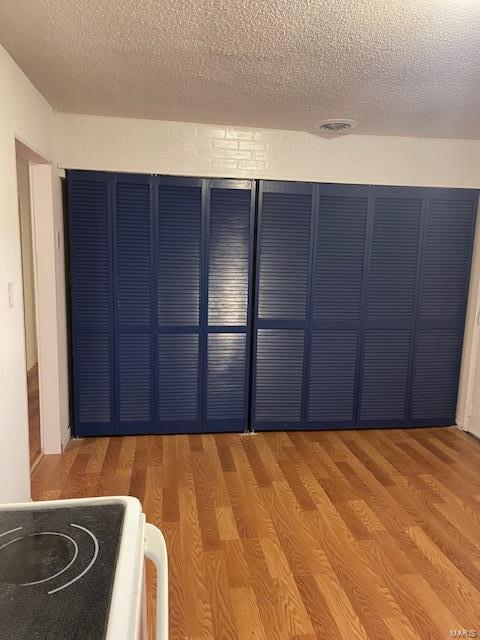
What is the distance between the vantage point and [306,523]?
2357 millimetres

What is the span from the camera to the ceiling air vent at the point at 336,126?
2.89 metres

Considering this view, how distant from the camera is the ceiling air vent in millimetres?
2891

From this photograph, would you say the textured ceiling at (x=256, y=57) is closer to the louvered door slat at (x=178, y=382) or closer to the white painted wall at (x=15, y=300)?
the white painted wall at (x=15, y=300)

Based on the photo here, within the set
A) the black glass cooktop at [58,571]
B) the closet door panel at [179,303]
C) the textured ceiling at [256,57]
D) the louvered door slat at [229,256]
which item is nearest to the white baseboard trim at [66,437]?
the closet door panel at [179,303]

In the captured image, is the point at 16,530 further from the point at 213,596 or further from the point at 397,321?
the point at 397,321

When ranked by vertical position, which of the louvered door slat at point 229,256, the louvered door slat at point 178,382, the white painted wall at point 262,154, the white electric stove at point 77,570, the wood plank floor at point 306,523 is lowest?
the wood plank floor at point 306,523

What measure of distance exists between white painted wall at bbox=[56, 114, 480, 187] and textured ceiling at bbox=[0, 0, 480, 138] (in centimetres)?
17

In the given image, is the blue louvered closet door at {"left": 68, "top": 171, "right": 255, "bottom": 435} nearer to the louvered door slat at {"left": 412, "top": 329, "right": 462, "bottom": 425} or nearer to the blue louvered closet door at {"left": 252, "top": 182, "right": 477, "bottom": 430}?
the blue louvered closet door at {"left": 252, "top": 182, "right": 477, "bottom": 430}

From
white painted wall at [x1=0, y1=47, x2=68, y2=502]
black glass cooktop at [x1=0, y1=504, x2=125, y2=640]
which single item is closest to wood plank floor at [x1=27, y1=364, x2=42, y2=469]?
white painted wall at [x1=0, y1=47, x2=68, y2=502]

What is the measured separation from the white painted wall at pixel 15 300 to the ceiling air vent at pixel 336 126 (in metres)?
1.79

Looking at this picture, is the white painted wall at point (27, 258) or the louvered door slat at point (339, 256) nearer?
the louvered door slat at point (339, 256)

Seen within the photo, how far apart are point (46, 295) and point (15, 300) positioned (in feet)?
2.58

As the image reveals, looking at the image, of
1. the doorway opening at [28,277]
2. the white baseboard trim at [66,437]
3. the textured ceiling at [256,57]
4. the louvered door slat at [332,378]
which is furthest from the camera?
the doorway opening at [28,277]

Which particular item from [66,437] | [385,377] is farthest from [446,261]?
[66,437]
